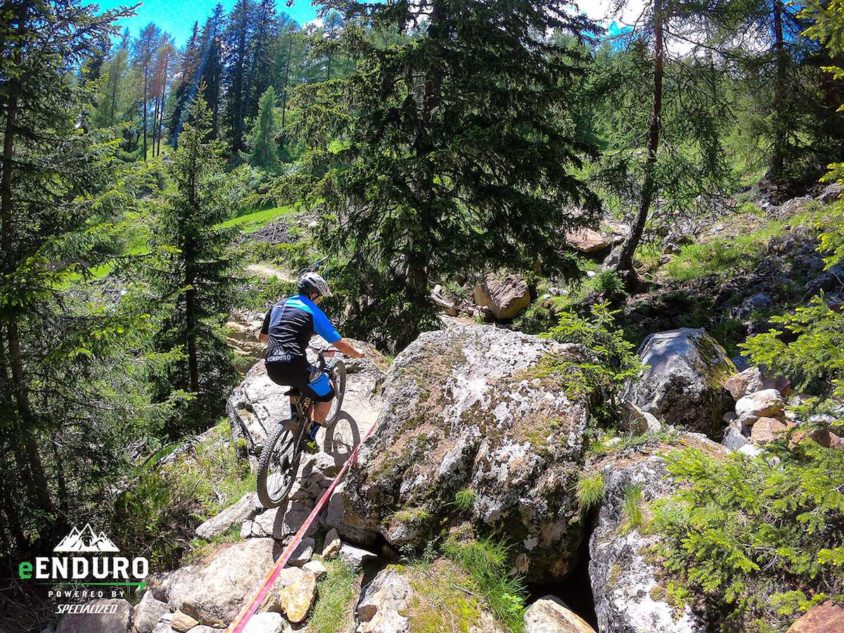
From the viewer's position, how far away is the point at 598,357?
5.86 meters

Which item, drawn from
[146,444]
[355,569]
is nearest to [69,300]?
[146,444]

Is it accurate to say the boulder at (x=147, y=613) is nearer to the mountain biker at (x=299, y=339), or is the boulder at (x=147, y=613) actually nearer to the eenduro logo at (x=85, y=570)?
the eenduro logo at (x=85, y=570)

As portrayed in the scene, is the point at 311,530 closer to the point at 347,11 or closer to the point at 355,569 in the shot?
the point at 355,569

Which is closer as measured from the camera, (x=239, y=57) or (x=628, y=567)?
(x=628, y=567)

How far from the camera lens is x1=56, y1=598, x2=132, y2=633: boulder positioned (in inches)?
196

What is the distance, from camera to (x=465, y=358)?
5.88 meters

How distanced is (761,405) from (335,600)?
5.91 m

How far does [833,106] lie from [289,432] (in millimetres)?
19122

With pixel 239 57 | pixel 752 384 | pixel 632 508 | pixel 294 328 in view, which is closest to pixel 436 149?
Result: pixel 294 328

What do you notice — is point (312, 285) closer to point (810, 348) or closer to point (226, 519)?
point (226, 519)

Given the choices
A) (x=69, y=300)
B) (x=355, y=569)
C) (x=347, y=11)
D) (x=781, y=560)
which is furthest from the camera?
(x=347, y=11)

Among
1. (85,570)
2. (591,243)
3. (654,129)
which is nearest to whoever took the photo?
(85,570)

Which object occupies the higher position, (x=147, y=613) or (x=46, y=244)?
(x=46, y=244)

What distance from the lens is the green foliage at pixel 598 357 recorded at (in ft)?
17.7
